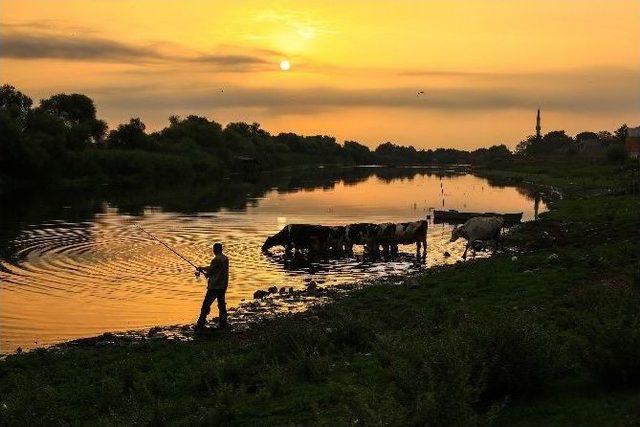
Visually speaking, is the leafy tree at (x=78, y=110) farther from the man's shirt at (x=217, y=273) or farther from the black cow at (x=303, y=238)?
the man's shirt at (x=217, y=273)

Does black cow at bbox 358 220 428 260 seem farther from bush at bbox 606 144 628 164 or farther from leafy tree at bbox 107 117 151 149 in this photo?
leafy tree at bbox 107 117 151 149

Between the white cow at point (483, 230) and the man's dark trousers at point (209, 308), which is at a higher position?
the white cow at point (483, 230)

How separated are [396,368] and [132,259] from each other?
2180 centimetres

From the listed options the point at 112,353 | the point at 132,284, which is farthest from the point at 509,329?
the point at 132,284

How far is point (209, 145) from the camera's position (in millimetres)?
151375

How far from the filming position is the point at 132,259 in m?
28.0

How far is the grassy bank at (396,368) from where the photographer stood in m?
7.88

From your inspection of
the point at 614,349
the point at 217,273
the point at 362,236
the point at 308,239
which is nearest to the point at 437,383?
the point at 614,349

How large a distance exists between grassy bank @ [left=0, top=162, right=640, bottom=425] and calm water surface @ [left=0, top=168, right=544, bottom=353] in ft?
14.1

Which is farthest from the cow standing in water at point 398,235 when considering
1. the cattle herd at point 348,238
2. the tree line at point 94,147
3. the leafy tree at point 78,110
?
the leafy tree at point 78,110

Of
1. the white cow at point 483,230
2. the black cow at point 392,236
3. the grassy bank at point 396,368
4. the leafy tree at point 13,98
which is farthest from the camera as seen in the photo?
the leafy tree at point 13,98

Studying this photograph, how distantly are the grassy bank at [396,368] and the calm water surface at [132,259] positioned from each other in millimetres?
4288

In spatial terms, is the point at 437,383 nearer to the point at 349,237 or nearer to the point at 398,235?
the point at 398,235

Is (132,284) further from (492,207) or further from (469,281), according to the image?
(492,207)
